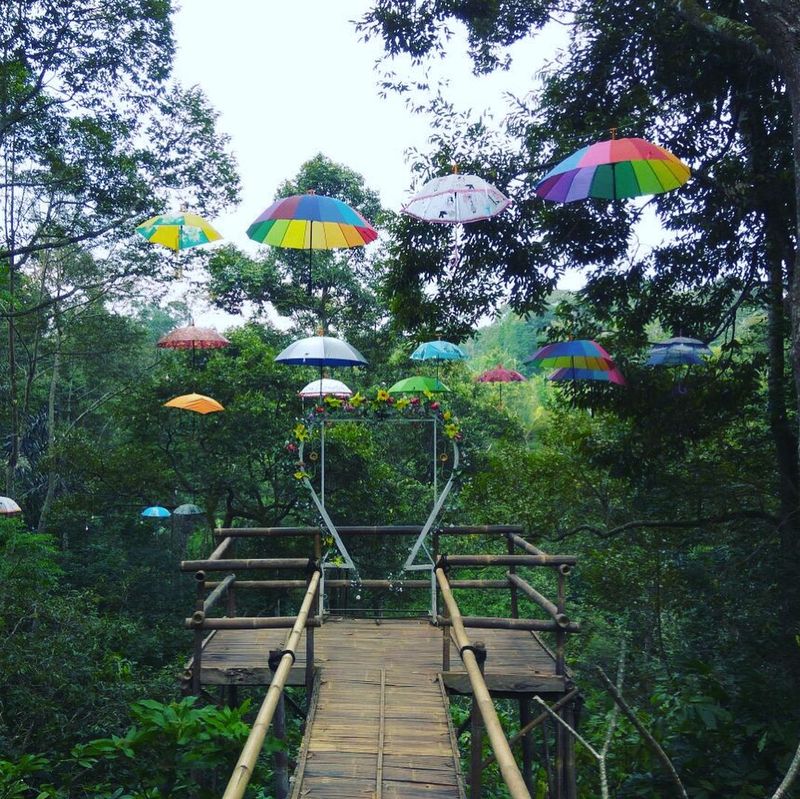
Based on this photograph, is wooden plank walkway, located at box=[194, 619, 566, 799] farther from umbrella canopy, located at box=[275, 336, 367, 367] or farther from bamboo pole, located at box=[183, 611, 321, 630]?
umbrella canopy, located at box=[275, 336, 367, 367]

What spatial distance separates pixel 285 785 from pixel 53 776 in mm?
3733

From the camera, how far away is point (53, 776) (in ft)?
22.1

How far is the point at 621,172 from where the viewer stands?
539 centimetres

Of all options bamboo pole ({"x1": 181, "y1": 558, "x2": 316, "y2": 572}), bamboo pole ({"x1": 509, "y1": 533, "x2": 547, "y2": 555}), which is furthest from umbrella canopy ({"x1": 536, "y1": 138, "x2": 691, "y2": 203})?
bamboo pole ({"x1": 181, "y1": 558, "x2": 316, "y2": 572})

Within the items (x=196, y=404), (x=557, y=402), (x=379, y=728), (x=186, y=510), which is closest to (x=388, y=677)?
(x=379, y=728)

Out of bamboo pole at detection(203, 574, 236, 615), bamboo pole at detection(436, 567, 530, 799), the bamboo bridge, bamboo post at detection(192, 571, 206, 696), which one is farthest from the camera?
bamboo pole at detection(203, 574, 236, 615)

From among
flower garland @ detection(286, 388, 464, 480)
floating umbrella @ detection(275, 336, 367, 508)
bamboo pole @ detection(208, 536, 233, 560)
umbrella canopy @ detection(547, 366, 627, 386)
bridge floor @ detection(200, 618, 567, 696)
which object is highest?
floating umbrella @ detection(275, 336, 367, 508)

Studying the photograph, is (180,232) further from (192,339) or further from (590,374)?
(590,374)

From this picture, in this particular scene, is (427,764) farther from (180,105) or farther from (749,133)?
(180,105)

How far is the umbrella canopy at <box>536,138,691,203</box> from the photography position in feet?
17.4

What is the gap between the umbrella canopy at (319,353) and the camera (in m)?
7.46

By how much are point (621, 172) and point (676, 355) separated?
100.0 inches

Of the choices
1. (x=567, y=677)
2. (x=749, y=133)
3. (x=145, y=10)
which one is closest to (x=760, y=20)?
(x=749, y=133)

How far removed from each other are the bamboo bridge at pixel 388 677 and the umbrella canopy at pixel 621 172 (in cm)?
250
